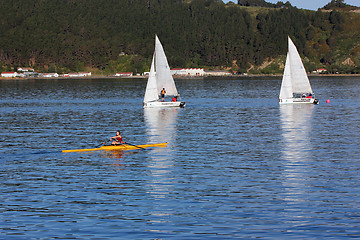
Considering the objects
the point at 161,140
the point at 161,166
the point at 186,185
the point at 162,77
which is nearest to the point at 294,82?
the point at 162,77

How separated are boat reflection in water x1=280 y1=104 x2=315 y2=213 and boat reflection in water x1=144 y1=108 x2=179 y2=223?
687 cm

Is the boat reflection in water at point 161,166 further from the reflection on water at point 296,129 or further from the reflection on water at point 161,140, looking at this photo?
the reflection on water at point 296,129

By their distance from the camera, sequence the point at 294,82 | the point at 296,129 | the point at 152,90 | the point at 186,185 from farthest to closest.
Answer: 1. the point at 294,82
2. the point at 152,90
3. the point at 296,129
4. the point at 186,185

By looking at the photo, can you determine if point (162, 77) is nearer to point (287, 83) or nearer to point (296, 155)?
point (287, 83)

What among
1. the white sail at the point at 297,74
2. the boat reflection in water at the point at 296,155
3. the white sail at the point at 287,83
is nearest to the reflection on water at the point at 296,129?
the boat reflection in water at the point at 296,155

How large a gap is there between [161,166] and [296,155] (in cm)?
1241

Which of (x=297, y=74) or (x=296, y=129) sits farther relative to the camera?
(x=297, y=74)

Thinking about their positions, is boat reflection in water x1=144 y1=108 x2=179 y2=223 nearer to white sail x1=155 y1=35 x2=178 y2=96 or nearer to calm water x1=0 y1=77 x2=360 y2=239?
calm water x1=0 y1=77 x2=360 y2=239

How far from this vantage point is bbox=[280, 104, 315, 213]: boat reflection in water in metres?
33.6

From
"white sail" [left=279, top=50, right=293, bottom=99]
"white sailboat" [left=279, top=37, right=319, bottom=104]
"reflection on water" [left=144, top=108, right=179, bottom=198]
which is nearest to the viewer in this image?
"reflection on water" [left=144, top=108, right=179, bottom=198]

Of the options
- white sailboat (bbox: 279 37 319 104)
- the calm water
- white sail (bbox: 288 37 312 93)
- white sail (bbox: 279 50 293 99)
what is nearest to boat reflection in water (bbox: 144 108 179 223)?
the calm water

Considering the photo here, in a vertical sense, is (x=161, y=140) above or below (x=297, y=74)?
below

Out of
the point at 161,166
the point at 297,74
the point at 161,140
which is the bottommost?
the point at 161,166

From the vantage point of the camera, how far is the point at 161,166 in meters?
43.4
